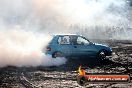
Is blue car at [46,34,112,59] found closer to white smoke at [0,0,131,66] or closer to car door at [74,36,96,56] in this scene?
car door at [74,36,96,56]

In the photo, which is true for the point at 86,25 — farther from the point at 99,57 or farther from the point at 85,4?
the point at 99,57

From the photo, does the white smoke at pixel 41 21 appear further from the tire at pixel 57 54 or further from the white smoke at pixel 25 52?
the tire at pixel 57 54

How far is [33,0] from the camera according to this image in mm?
29859

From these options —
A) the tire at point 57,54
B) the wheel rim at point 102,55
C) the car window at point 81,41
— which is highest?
the car window at point 81,41

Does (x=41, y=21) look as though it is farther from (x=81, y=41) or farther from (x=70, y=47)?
(x=70, y=47)

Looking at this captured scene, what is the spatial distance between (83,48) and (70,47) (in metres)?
0.82

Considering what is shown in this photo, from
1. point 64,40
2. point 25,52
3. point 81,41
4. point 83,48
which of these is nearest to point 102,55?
point 83,48

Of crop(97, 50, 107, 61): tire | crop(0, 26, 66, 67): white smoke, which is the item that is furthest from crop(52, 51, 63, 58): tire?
crop(97, 50, 107, 61): tire

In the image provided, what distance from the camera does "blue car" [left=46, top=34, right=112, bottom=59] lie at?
18.7m

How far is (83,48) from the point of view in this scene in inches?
744

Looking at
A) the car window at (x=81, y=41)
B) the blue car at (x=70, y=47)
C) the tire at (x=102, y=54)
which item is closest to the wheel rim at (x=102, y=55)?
the tire at (x=102, y=54)

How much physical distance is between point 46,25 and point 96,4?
12.9m

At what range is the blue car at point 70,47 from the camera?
1869 centimetres

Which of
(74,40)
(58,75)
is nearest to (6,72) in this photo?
(58,75)
